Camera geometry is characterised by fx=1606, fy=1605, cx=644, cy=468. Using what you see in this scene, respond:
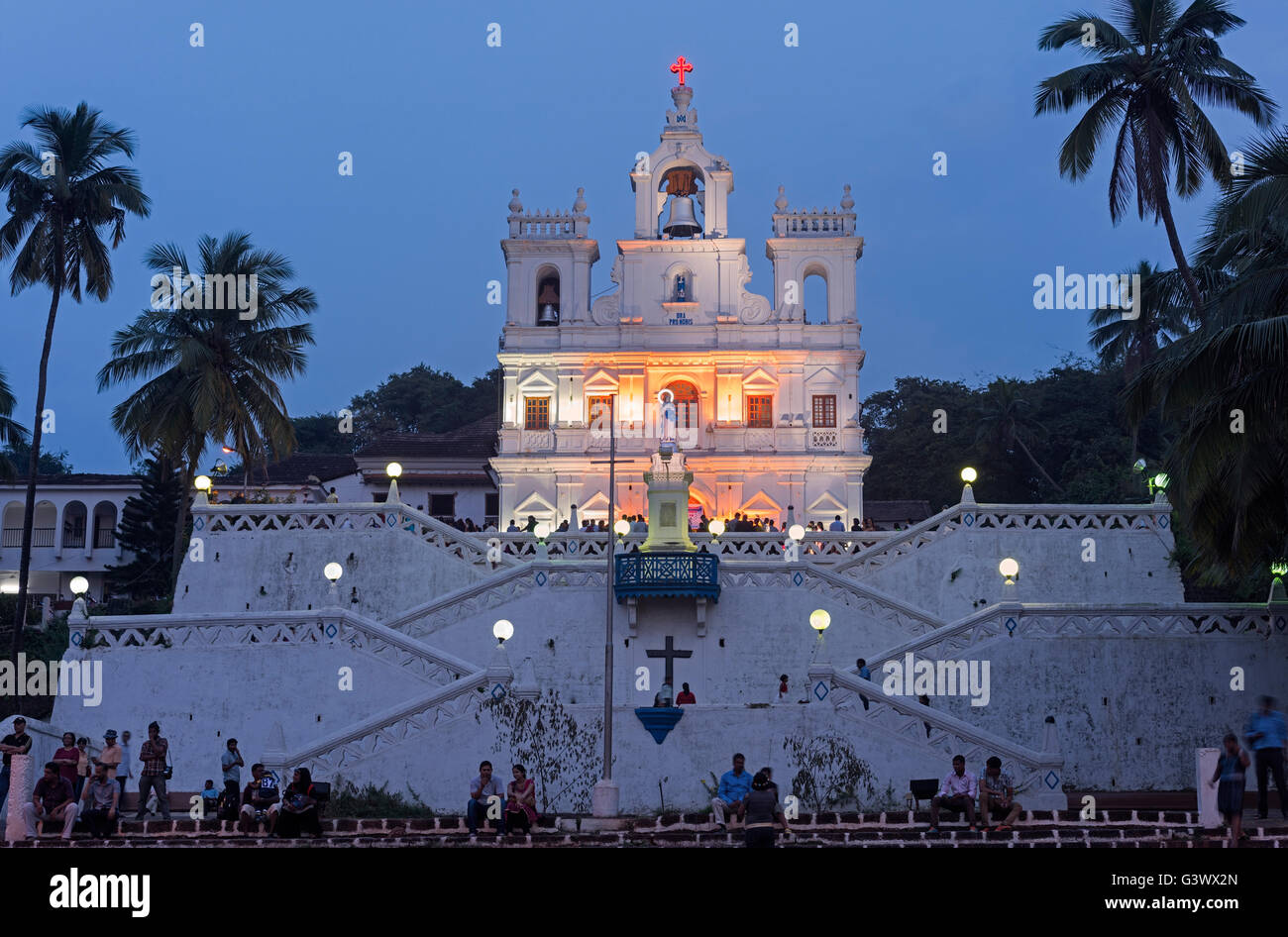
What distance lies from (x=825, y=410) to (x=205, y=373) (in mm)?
19893

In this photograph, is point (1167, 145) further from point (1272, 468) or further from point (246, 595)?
point (246, 595)

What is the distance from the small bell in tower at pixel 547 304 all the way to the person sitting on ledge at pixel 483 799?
32981 mm

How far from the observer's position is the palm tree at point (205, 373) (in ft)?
142

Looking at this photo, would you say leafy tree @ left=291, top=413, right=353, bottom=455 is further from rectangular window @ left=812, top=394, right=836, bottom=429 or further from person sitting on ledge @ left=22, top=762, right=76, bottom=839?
person sitting on ledge @ left=22, top=762, right=76, bottom=839

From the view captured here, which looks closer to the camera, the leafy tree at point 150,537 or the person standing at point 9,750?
the person standing at point 9,750

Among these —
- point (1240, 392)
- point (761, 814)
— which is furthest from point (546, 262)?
point (761, 814)

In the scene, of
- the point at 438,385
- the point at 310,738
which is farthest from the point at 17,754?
the point at 438,385

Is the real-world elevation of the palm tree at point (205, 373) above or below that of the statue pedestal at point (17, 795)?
above

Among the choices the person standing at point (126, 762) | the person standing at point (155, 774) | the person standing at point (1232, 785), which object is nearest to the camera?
the person standing at point (1232, 785)

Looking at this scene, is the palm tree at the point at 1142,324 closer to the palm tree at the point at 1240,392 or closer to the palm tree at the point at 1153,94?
the palm tree at the point at 1153,94

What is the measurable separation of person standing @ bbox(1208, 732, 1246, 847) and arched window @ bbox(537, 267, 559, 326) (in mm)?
36880

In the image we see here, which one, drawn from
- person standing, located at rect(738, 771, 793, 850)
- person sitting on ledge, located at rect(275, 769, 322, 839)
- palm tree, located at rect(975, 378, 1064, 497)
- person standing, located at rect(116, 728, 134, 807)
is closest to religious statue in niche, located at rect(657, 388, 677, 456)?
palm tree, located at rect(975, 378, 1064, 497)

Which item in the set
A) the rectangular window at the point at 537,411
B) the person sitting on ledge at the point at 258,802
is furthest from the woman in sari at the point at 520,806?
the rectangular window at the point at 537,411

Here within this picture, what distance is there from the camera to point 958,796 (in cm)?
2166
